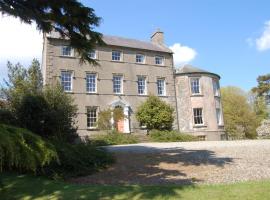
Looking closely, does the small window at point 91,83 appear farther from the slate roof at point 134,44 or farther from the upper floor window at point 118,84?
the slate roof at point 134,44

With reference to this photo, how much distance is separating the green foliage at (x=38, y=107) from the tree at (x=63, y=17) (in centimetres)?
702

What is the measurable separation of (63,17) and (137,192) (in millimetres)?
5149

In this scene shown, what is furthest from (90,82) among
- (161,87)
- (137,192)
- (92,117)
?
(137,192)

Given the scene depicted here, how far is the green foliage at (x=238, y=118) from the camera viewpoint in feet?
144

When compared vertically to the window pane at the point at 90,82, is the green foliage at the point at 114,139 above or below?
below

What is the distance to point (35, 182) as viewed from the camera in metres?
8.75

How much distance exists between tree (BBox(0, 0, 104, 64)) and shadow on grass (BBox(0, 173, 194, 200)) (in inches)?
157

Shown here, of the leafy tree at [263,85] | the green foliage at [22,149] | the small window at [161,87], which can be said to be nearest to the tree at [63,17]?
the green foliage at [22,149]

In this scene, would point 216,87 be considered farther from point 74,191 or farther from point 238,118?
point 74,191

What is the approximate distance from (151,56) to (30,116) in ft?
57.8

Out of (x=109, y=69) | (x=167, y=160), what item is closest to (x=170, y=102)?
(x=109, y=69)

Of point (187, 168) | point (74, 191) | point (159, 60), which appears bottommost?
point (74, 191)

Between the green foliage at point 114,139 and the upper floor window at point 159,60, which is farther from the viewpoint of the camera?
the upper floor window at point 159,60

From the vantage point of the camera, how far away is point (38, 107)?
52.7 ft
